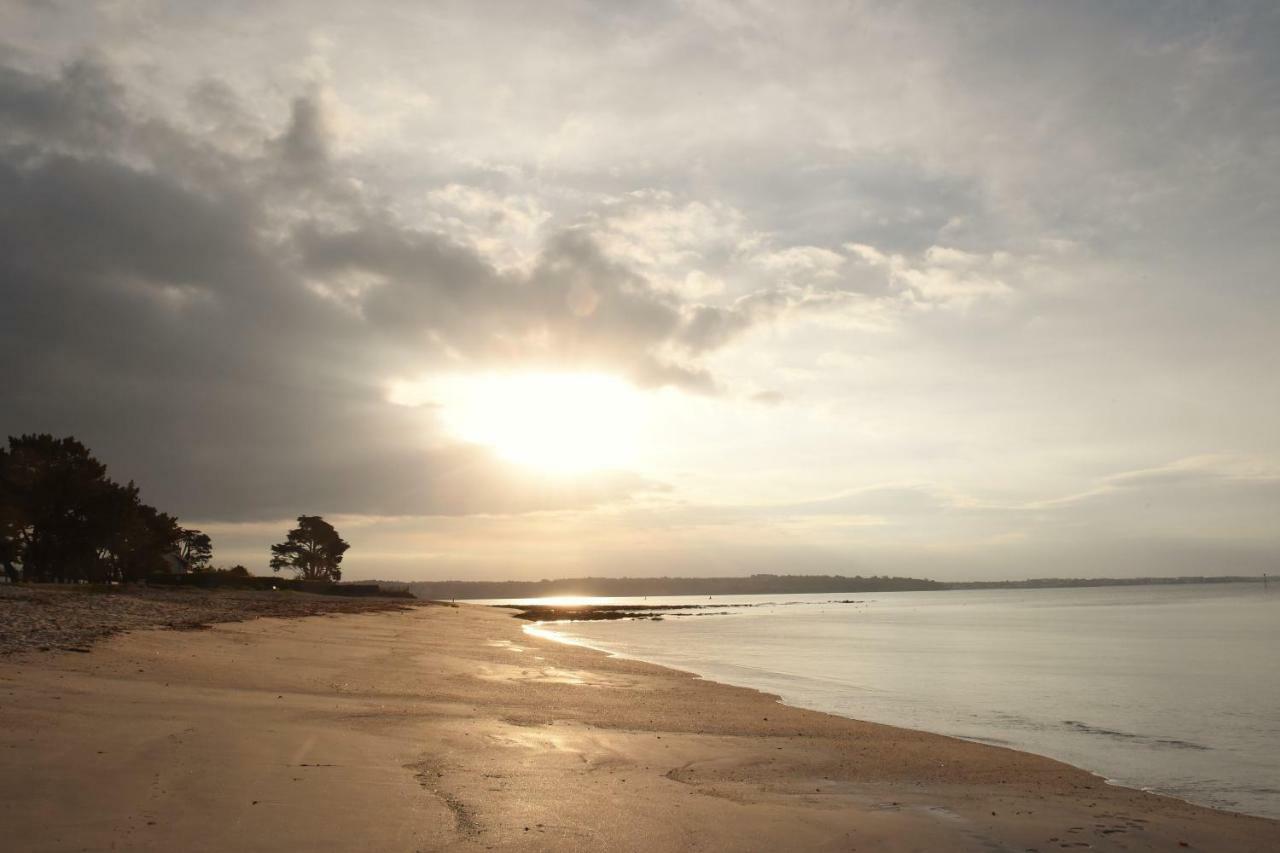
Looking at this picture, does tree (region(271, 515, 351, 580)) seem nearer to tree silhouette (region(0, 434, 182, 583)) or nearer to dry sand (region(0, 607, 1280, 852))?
tree silhouette (region(0, 434, 182, 583))

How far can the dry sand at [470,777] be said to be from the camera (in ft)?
25.7

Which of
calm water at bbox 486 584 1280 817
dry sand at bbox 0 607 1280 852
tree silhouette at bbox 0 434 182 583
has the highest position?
tree silhouette at bbox 0 434 182 583

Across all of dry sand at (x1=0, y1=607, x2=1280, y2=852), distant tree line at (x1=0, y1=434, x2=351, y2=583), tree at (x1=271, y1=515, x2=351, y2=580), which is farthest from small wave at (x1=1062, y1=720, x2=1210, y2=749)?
tree at (x1=271, y1=515, x2=351, y2=580)

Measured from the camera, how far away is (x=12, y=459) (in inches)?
2314

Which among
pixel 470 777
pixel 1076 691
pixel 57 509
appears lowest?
pixel 1076 691

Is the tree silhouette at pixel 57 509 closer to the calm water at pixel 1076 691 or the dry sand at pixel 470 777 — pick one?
the calm water at pixel 1076 691

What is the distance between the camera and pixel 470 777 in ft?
33.7

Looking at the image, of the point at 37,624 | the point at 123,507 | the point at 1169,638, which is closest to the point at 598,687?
the point at 37,624

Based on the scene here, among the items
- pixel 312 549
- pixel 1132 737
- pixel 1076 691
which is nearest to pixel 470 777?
pixel 1132 737

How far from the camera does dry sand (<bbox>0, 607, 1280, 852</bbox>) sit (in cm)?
784

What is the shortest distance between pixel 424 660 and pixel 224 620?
10.1 meters

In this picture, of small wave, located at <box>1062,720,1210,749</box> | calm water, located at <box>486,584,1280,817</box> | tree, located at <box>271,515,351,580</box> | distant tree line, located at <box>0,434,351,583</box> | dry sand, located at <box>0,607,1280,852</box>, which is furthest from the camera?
tree, located at <box>271,515,351,580</box>

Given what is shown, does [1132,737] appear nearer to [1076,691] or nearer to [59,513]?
[1076,691]

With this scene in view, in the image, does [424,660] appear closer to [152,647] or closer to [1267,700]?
[152,647]
